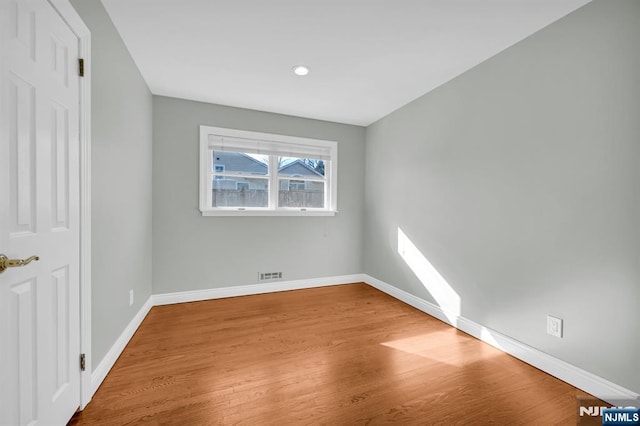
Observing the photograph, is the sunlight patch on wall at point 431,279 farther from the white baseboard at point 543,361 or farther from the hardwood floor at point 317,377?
the hardwood floor at point 317,377

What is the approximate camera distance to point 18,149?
1.09m

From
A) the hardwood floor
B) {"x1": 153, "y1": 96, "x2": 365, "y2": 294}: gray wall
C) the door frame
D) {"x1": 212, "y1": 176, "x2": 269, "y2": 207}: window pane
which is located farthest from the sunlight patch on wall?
the door frame

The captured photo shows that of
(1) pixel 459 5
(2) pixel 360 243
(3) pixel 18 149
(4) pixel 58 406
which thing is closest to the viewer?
(3) pixel 18 149

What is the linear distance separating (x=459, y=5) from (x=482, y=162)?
127cm

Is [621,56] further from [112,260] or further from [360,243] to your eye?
[112,260]

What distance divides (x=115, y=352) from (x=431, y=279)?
117 inches

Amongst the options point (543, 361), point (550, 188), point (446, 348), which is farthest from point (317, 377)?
point (550, 188)

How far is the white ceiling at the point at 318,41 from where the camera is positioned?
72.2 inches

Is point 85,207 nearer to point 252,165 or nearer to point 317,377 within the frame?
point 317,377

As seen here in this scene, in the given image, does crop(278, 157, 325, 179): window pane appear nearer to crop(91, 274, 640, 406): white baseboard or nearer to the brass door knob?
crop(91, 274, 640, 406): white baseboard

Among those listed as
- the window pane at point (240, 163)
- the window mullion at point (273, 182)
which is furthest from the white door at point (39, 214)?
the window mullion at point (273, 182)

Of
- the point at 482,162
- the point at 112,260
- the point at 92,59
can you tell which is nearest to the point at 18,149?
the point at 92,59

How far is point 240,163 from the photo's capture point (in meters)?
3.66

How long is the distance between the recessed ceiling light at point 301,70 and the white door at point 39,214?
5.34 feet
